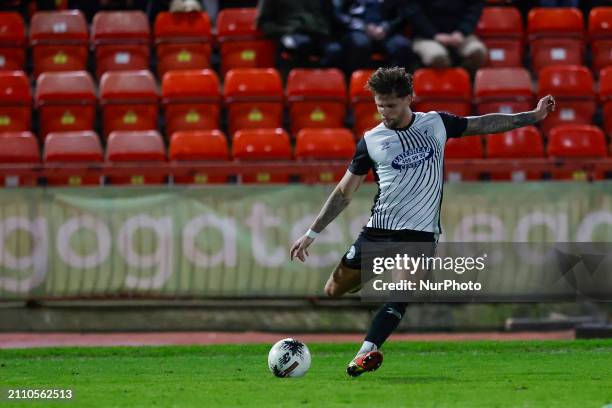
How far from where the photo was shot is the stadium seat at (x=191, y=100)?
596 inches

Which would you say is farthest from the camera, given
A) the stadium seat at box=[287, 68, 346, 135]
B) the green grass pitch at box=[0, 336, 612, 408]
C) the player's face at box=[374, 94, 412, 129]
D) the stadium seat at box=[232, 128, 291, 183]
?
the stadium seat at box=[287, 68, 346, 135]

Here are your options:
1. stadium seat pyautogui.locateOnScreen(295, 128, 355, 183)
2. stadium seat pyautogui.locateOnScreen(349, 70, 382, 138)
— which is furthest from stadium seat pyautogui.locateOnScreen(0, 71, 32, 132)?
stadium seat pyautogui.locateOnScreen(349, 70, 382, 138)

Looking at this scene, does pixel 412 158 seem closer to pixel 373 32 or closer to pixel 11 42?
pixel 373 32

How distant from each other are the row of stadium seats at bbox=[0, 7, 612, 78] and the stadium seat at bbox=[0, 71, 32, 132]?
1.05m

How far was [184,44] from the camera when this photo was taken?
1622cm

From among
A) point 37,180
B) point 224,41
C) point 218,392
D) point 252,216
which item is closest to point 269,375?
point 218,392

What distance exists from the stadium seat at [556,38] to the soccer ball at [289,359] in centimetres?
916

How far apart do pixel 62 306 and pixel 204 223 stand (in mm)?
1767

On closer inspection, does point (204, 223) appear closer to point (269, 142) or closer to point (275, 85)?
point (269, 142)

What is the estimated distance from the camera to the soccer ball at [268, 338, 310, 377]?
27.5 feet

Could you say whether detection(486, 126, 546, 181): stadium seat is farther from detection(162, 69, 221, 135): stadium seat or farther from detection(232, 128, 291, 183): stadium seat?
detection(162, 69, 221, 135): stadium seat

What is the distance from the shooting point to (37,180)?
14328 millimetres

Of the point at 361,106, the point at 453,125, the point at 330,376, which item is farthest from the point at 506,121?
the point at 361,106

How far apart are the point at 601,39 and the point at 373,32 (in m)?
3.23
